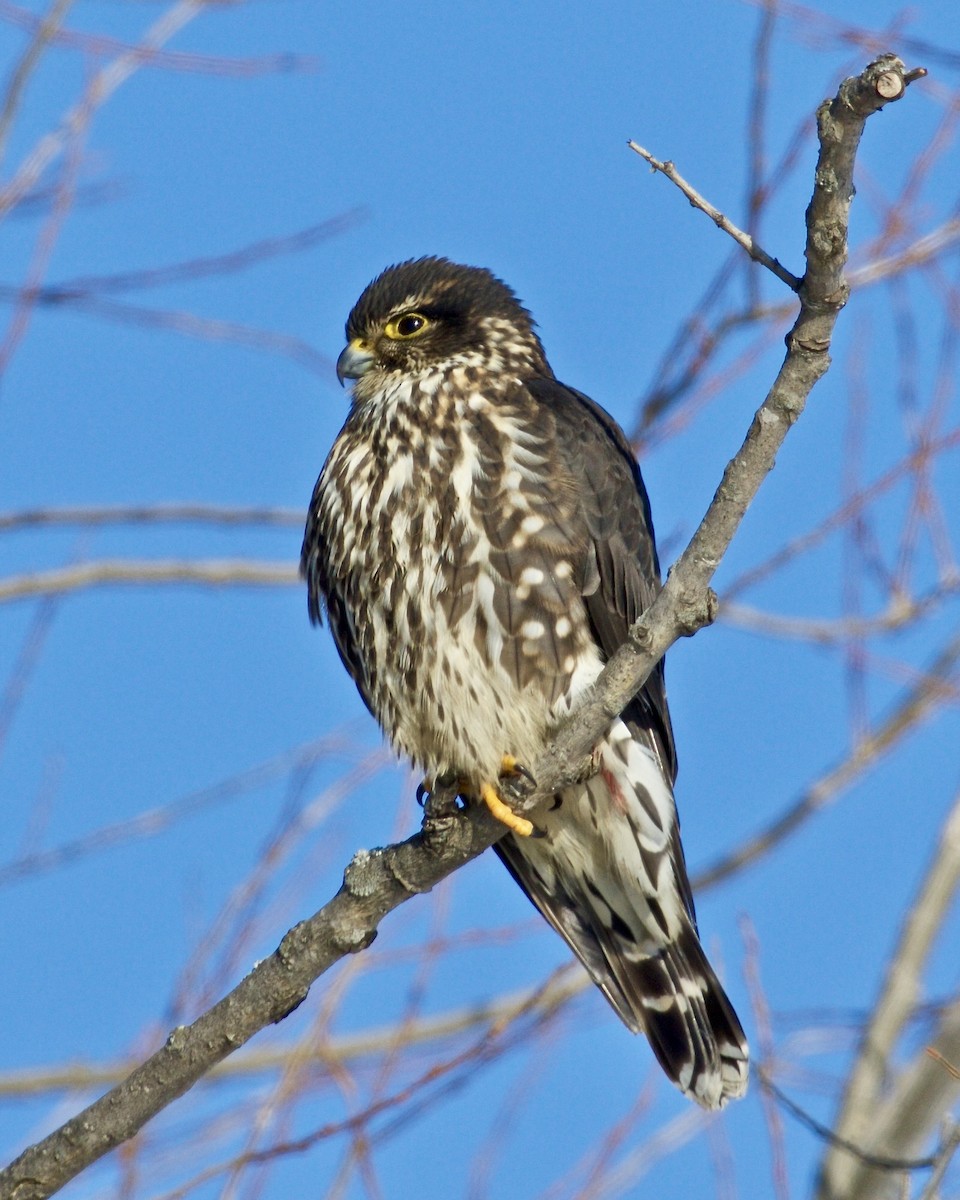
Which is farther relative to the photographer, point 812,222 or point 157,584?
point 157,584

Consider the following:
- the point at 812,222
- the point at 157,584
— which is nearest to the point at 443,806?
the point at 812,222

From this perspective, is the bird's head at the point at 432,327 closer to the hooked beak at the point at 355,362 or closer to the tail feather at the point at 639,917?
the hooked beak at the point at 355,362

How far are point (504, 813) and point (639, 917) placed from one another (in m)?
0.83

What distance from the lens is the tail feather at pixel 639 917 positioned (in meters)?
4.05

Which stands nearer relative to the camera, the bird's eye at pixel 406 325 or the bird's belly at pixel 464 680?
the bird's belly at pixel 464 680

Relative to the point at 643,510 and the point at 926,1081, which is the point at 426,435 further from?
the point at 926,1081

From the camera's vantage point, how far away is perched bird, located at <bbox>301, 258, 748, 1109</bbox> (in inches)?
146

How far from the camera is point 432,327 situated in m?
4.54

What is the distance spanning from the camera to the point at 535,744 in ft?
12.3

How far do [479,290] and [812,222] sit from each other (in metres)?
2.19

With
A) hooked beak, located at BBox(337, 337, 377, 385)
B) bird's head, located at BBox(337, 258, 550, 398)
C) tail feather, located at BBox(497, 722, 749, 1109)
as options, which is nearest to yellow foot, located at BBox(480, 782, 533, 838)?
tail feather, located at BBox(497, 722, 749, 1109)

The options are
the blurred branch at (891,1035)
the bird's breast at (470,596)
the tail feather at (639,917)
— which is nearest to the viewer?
the bird's breast at (470,596)

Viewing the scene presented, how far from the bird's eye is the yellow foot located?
1.51 metres

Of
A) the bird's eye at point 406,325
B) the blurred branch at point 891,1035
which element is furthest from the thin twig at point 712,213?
the blurred branch at point 891,1035
